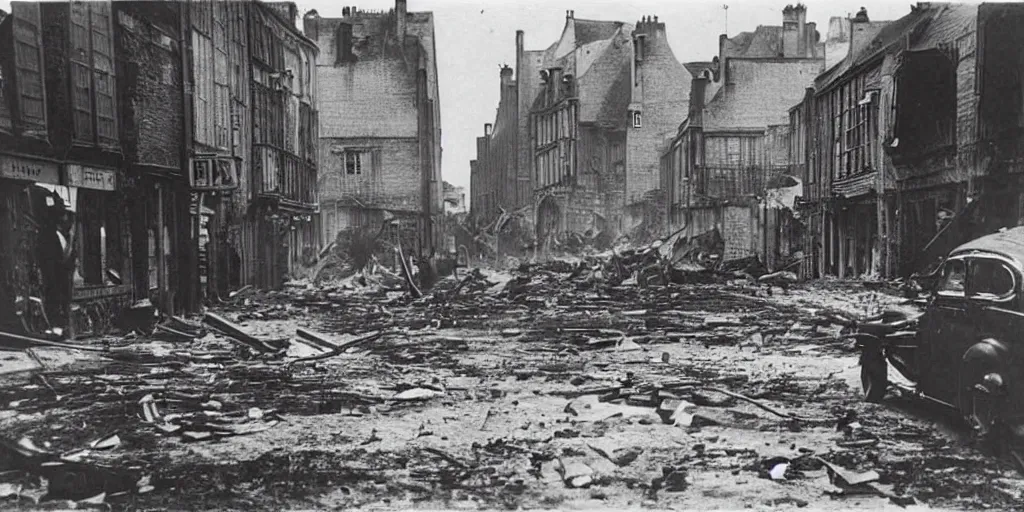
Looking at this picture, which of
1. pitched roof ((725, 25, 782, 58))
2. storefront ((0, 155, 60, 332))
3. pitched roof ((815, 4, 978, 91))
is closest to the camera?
storefront ((0, 155, 60, 332))

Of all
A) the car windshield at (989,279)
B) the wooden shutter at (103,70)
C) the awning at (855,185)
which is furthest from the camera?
the awning at (855,185)

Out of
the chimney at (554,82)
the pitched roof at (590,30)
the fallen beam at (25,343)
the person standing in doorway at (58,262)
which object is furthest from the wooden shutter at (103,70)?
the chimney at (554,82)

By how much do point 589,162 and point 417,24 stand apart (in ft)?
62.3

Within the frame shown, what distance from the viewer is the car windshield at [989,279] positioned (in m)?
7.87

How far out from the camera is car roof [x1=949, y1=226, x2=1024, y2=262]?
7.95 meters

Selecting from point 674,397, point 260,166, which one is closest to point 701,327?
point 674,397

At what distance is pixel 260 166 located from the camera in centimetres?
2958

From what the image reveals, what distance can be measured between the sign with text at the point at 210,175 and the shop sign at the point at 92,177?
12.7 feet

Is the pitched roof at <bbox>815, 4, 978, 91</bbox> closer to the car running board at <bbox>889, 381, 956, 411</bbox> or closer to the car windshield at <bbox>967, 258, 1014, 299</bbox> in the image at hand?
the car running board at <bbox>889, 381, 956, 411</bbox>

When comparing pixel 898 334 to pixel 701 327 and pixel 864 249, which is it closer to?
pixel 701 327

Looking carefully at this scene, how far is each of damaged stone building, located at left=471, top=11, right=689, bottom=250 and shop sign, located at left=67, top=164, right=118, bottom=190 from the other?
1588 inches

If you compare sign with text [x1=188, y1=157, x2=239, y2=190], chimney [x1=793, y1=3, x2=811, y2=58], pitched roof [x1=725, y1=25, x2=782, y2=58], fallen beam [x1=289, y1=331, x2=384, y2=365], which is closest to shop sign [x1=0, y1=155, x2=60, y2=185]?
fallen beam [x1=289, y1=331, x2=384, y2=365]

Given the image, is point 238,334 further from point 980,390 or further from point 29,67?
point 980,390

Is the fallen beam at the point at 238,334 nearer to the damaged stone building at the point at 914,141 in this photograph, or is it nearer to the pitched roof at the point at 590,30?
the damaged stone building at the point at 914,141
